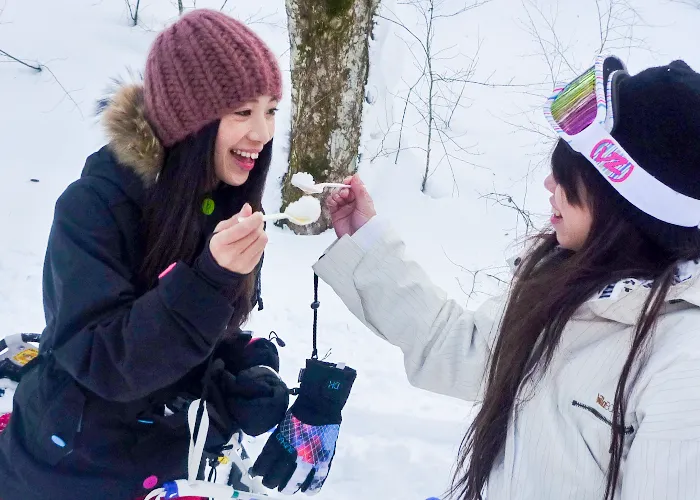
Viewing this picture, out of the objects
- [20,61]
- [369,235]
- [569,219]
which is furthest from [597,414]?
[20,61]

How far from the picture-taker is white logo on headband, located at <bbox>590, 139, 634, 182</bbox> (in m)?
1.27

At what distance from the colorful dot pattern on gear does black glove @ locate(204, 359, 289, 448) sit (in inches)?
3.1

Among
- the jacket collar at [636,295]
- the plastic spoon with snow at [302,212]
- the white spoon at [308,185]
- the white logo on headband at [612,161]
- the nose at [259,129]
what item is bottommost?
the plastic spoon with snow at [302,212]

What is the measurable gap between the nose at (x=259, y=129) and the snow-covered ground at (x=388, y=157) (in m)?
0.71

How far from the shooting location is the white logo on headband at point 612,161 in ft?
4.15

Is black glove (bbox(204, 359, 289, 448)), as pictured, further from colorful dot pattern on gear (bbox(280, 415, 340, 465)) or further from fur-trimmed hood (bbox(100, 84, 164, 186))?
fur-trimmed hood (bbox(100, 84, 164, 186))

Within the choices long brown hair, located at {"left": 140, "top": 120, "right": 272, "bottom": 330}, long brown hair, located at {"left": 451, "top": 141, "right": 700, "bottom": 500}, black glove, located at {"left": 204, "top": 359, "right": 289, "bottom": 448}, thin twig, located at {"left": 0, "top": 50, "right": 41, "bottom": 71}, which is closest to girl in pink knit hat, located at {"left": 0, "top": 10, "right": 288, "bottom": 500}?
long brown hair, located at {"left": 140, "top": 120, "right": 272, "bottom": 330}

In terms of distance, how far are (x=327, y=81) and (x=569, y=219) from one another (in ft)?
10.3

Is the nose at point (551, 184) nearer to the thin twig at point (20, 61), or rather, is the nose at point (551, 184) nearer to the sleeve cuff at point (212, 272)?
the sleeve cuff at point (212, 272)

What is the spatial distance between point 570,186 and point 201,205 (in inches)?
39.7

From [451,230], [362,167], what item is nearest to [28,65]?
[362,167]

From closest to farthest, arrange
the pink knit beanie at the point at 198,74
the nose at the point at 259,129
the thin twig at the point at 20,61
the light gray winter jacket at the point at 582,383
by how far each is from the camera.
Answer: the light gray winter jacket at the point at 582,383 < the pink knit beanie at the point at 198,74 < the nose at the point at 259,129 < the thin twig at the point at 20,61

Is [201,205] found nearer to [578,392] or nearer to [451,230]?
[578,392]

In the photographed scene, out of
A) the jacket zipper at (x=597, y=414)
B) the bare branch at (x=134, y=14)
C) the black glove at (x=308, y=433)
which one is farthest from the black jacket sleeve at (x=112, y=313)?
the bare branch at (x=134, y=14)
